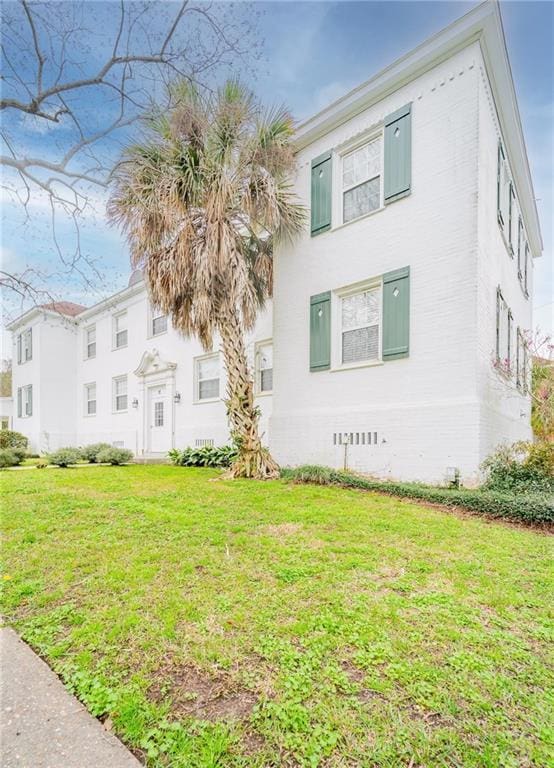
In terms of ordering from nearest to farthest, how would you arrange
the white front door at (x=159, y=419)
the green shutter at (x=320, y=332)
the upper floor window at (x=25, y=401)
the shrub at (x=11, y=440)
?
1. the green shutter at (x=320, y=332)
2. the white front door at (x=159, y=419)
3. the shrub at (x=11, y=440)
4. the upper floor window at (x=25, y=401)

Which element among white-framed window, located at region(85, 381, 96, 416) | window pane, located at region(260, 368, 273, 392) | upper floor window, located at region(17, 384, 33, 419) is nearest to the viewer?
window pane, located at region(260, 368, 273, 392)

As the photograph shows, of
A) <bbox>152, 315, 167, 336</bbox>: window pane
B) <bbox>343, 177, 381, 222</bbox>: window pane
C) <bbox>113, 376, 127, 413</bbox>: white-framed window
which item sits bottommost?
<bbox>113, 376, 127, 413</bbox>: white-framed window

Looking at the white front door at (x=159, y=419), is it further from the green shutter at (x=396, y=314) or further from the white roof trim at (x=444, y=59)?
the white roof trim at (x=444, y=59)

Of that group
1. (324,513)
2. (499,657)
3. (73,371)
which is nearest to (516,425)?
(324,513)

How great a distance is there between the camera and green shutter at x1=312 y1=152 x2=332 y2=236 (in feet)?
30.9

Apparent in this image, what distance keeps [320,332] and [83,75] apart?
6.05 metres

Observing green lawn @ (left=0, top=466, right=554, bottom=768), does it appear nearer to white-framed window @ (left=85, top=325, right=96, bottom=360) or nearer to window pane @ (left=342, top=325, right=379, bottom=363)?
window pane @ (left=342, top=325, right=379, bottom=363)

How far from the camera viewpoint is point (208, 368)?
13.4 meters

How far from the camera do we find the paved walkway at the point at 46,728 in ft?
5.29

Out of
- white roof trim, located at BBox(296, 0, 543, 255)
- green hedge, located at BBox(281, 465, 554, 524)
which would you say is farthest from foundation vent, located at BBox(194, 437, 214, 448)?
white roof trim, located at BBox(296, 0, 543, 255)

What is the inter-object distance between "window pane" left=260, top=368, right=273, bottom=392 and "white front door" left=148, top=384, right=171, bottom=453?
4.53 metres

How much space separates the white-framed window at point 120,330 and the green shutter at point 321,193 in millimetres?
10682

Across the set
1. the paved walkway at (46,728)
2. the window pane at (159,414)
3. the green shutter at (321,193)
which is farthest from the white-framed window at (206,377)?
the paved walkway at (46,728)

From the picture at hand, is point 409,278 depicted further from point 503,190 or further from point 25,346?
point 25,346
